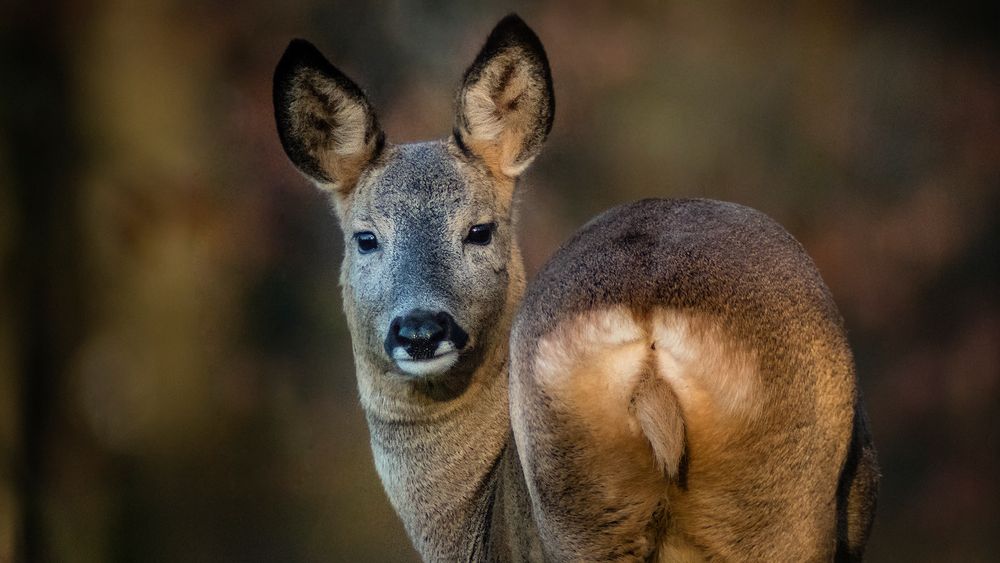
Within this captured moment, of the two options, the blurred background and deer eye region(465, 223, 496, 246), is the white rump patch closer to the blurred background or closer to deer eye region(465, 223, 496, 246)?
deer eye region(465, 223, 496, 246)

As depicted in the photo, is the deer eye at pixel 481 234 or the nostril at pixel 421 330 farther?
the deer eye at pixel 481 234

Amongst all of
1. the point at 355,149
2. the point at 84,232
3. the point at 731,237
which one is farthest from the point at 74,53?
the point at 731,237

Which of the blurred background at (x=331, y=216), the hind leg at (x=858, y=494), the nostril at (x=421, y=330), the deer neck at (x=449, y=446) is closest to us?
the hind leg at (x=858, y=494)

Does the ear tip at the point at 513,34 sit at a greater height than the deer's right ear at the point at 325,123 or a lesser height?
greater

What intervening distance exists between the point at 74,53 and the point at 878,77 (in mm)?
4778

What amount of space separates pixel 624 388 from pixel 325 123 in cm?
187

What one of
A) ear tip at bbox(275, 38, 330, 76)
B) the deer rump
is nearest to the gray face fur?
ear tip at bbox(275, 38, 330, 76)

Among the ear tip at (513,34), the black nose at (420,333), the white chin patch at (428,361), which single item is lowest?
the white chin patch at (428,361)

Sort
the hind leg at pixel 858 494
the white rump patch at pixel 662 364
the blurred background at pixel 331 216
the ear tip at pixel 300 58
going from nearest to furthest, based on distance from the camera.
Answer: the white rump patch at pixel 662 364 < the hind leg at pixel 858 494 < the ear tip at pixel 300 58 < the blurred background at pixel 331 216

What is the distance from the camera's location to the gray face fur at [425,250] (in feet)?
12.5

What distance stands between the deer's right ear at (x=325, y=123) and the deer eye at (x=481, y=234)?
18.4 inches

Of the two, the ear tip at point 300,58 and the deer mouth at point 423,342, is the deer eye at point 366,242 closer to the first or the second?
the deer mouth at point 423,342

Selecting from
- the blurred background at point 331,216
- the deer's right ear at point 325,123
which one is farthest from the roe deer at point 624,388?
the blurred background at point 331,216

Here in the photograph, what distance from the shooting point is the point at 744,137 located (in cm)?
784
